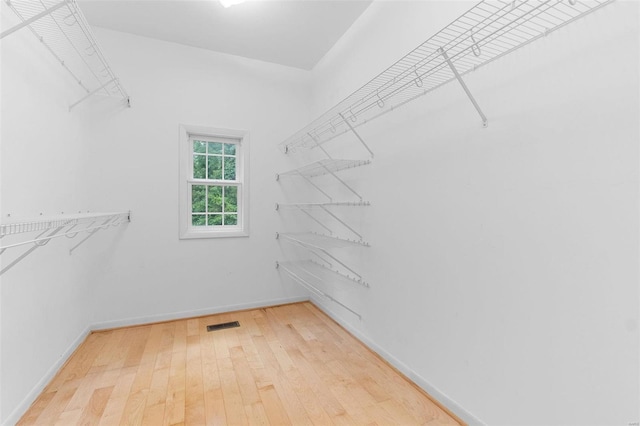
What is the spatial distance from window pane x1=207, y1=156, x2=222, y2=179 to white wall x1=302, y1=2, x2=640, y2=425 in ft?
6.24

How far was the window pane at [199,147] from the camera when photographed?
301 cm

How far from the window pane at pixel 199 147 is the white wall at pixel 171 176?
0.22 m

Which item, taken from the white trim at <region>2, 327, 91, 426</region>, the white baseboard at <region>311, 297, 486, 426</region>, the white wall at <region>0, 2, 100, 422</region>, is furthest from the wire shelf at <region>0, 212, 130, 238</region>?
the white baseboard at <region>311, 297, 486, 426</region>

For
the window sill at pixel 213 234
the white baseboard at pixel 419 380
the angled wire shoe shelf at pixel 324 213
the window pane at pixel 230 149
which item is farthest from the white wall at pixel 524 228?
the window pane at pixel 230 149

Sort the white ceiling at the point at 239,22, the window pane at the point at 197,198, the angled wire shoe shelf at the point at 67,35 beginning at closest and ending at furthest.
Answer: the angled wire shoe shelf at the point at 67,35
the white ceiling at the point at 239,22
the window pane at the point at 197,198

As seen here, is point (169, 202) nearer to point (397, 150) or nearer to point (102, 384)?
point (102, 384)

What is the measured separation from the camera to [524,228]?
1.22 m

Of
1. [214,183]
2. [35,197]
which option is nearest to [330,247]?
[214,183]

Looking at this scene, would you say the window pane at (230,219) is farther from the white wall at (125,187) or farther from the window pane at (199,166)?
the window pane at (199,166)

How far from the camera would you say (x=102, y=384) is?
1807 mm

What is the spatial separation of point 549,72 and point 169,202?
9.63 feet

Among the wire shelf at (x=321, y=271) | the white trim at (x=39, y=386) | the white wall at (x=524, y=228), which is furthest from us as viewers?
the wire shelf at (x=321, y=271)

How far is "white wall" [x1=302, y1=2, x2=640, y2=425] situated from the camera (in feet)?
3.14

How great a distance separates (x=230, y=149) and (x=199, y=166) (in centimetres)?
38
